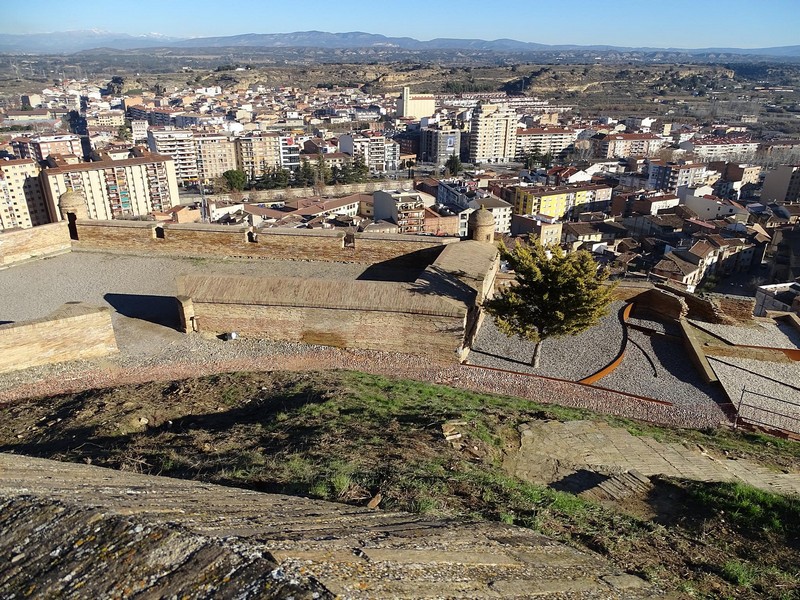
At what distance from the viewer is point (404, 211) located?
1730 inches

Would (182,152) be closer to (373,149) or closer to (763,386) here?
(373,149)

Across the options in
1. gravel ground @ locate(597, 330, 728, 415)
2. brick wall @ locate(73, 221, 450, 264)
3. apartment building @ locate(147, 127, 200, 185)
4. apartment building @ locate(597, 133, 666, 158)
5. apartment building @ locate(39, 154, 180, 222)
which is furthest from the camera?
apartment building @ locate(597, 133, 666, 158)

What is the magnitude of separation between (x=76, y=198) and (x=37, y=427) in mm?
7964

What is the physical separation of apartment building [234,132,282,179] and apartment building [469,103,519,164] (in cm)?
2949

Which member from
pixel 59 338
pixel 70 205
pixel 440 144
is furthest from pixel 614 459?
pixel 440 144

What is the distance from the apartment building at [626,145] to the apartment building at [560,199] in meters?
29.4

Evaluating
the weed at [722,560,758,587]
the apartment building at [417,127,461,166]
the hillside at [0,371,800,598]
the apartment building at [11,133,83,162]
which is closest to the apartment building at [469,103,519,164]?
the apartment building at [417,127,461,166]

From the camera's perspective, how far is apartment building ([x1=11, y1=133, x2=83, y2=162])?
7300cm

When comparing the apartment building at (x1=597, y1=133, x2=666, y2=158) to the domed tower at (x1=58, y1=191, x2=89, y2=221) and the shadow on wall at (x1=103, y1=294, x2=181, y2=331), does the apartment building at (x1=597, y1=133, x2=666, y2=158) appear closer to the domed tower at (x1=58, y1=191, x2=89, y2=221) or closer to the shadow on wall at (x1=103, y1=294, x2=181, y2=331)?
the domed tower at (x1=58, y1=191, x2=89, y2=221)

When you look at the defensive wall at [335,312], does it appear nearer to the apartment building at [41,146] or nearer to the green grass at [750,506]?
the green grass at [750,506]

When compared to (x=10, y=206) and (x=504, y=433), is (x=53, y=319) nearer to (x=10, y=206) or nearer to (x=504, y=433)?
(x=504, y=433)

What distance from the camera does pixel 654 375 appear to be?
1073 centimetres

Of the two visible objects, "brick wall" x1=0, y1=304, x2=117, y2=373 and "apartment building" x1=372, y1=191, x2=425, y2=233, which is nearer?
"brick wall" x1=0, y1=304, x2=117, y2=373

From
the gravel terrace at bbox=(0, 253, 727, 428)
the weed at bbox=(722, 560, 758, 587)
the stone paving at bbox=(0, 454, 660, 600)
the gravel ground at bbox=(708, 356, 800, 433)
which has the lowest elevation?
the gravel ground at bbox=(708, 356, 800, 433)
